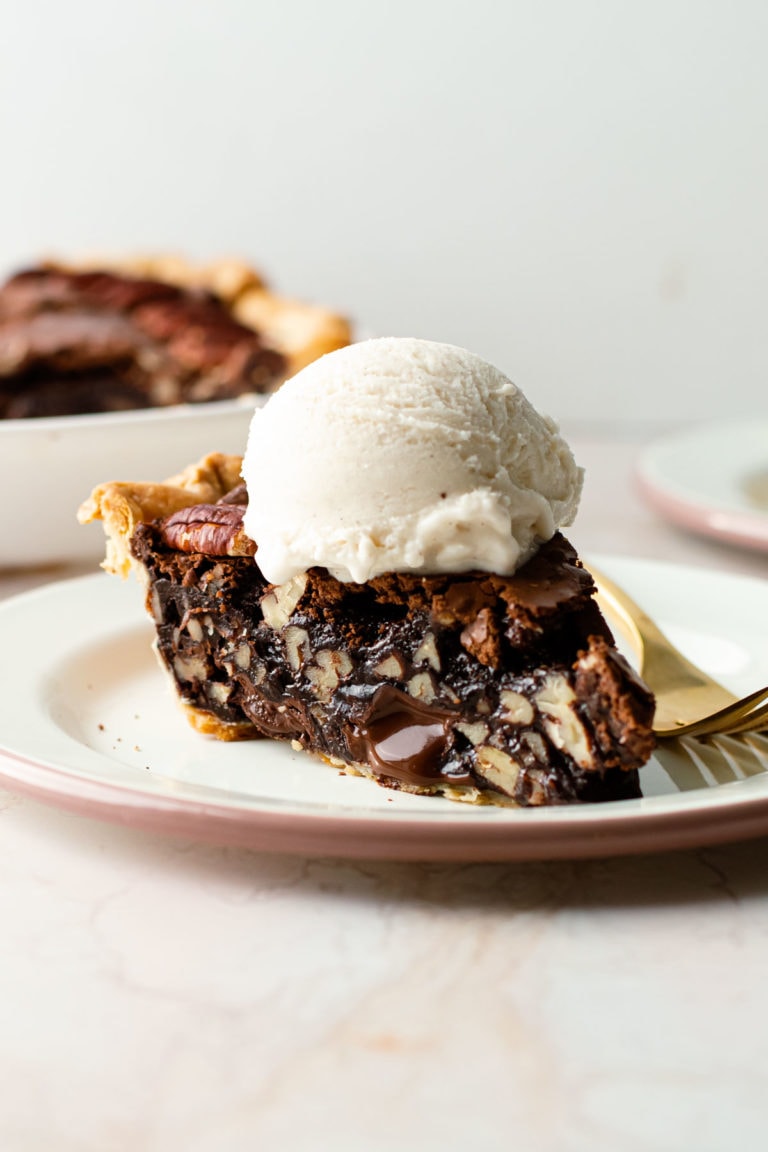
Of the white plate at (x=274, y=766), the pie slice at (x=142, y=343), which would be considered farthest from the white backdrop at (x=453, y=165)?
the white plate at (x=274, y=766)

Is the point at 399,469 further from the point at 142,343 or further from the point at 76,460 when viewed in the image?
the point at 142,343

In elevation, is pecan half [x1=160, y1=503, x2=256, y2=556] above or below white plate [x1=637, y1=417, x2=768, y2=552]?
above

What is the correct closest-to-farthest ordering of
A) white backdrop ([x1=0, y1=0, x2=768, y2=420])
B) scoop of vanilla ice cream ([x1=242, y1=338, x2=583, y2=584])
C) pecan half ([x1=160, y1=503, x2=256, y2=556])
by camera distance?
scoop of vanilla ice cream ([x1=242, y1=338, x2=583, y2=584])
pecan half ([x1=160, y1=503, x2=256, y2=556])
white backdrop ([x1=0, y1=0, x2=768, y2=420])

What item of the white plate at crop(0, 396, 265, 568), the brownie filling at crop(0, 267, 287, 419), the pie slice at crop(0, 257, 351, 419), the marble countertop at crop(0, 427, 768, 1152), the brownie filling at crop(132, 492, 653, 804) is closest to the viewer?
the marble countertop at crop(0, 427, 768, 1152)

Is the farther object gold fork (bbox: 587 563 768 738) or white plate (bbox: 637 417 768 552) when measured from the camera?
white plate (bbox: 637 417 768 552)

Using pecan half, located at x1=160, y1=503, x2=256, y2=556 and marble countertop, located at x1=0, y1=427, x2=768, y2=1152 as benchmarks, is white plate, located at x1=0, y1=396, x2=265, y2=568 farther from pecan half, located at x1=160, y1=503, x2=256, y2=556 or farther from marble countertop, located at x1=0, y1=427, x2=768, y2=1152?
marble countertop, located at x1=0, y1=427, x2=768, y2=1152

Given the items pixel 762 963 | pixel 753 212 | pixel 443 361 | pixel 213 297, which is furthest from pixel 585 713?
pixel 753 212


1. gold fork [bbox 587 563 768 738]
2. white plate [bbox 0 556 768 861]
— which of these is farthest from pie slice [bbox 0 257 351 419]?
gold fork [bbox 587 563 768 738]
